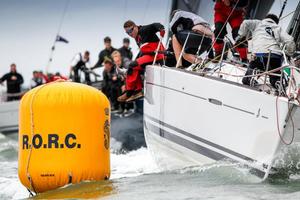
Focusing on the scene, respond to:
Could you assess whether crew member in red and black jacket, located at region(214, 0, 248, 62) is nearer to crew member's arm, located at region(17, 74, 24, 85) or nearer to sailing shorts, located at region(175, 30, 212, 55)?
sailing shorts, located at region(175, 30, 212, 55)

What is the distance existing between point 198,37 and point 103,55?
695cm

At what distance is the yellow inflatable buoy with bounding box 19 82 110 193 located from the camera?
657cm

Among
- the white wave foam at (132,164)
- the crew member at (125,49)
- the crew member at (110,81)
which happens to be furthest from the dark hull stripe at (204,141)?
the crew member at (125,49)

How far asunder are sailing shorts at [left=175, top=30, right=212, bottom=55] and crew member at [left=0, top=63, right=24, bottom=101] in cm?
1045

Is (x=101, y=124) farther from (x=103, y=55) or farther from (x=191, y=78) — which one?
(x=103, y=55)

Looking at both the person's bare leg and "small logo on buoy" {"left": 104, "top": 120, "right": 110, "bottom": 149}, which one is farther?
the person's bare leg

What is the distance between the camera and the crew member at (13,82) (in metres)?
18.5

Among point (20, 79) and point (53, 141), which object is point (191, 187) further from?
point (20, 79)

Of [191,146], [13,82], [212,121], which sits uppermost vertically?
[212,121]

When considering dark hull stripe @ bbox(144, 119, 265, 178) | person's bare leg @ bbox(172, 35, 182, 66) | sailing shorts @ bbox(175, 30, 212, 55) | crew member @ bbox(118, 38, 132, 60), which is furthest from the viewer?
crew member @ bbox(118, 38, 132, 60)

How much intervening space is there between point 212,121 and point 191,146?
2.08ft

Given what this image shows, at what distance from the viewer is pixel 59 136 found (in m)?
6.58

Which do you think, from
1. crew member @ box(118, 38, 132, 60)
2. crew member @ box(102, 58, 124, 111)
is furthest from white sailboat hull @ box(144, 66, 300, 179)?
crew member @ box(118, 38, 132, 60)

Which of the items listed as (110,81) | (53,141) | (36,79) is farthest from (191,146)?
(36,79)
